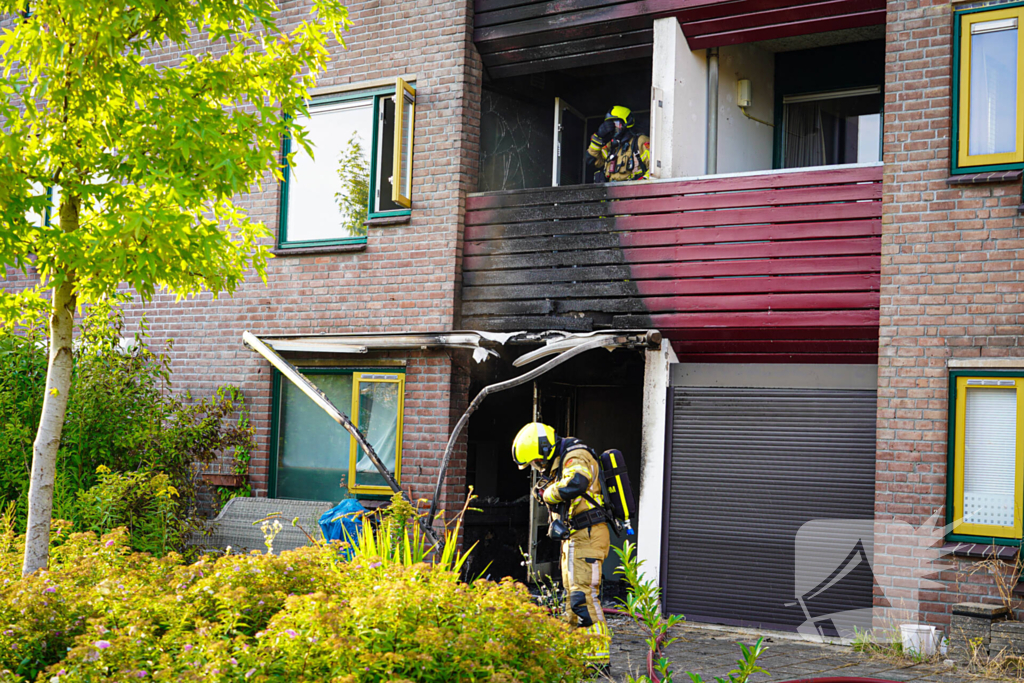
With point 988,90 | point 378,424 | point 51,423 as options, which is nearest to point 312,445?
point 378,424

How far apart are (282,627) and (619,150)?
301 inches

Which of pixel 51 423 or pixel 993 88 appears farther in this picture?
pixel 993 88

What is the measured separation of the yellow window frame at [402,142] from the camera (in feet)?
35.6

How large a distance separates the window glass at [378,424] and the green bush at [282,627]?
502cm

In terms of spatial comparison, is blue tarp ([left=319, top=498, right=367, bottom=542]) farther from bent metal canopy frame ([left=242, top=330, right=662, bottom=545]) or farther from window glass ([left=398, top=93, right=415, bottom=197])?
window glass ([left=398, top=93, right=415, bottom=197])

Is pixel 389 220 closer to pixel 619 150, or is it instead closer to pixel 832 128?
pixel 619 150

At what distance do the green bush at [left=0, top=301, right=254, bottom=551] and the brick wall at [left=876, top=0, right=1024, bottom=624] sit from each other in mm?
6878

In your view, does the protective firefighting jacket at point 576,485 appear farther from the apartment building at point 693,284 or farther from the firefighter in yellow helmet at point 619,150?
the firefighter in yellow helmet at point 619,150

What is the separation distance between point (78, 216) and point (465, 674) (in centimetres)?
462

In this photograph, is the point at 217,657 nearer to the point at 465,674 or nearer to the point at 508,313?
the point at 465,674

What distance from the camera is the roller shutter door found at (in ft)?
30.0

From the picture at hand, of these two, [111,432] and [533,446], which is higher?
[533,446]

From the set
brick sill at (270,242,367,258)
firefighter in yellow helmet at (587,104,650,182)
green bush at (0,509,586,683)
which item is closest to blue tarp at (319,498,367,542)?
brick sill at (270,242,367,258)

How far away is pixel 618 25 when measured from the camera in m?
10.6
